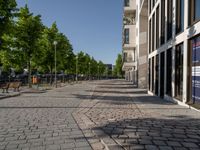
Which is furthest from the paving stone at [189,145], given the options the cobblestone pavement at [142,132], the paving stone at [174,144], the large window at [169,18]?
the large window at [169,18]

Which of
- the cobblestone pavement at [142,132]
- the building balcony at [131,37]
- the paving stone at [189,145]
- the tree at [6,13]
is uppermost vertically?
the building balcony at [131,37]

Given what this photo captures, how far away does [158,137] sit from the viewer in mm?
7449

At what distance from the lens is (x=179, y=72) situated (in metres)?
16.1

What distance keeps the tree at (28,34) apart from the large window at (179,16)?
17.6 m

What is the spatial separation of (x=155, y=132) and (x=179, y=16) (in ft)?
31.9

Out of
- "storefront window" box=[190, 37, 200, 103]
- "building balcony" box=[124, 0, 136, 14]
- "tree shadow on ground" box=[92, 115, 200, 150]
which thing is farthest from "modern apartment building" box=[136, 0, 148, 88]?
"tree shadow on ground" box=[92, 115, 200, 150]

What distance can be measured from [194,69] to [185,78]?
106 centimetres

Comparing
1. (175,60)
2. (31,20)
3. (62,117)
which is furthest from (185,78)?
(31,20)

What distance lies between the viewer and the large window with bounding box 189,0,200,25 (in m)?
13.2

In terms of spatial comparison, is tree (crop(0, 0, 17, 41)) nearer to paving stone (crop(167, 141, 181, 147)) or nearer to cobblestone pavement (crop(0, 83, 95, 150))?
cobblestone pavement (crop(0, 83, 95, 150))

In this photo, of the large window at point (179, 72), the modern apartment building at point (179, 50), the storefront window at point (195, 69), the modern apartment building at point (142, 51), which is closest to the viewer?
the storefront window at point (195, 69)

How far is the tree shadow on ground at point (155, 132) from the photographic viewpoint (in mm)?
6745

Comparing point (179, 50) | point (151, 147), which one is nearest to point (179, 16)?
point (179, 50)

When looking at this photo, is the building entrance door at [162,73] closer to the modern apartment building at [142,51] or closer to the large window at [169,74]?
the large window at [169,74]
